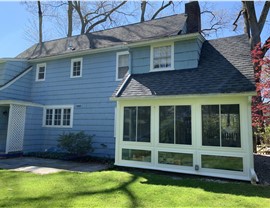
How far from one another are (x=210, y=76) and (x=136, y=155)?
12.6 feet

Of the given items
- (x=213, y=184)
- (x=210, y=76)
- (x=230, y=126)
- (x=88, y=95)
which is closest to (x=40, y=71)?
(x=88, y=95)

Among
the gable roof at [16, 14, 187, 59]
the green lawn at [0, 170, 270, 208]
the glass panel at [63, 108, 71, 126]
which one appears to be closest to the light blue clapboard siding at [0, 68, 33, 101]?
the gable roof at [16, 14, 187, 59]

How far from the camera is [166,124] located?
309 inches

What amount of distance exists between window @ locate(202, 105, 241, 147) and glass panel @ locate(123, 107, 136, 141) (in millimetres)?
2525

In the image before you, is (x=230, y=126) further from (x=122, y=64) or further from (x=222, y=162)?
(x=122, y=64)

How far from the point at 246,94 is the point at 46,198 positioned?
5765mm

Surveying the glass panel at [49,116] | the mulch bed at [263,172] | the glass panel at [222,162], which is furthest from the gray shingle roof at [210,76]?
the glass panel at [49,116]

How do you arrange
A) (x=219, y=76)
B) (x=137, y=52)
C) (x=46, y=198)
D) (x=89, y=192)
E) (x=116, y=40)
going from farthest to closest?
(x=116, y=40), (x=137, y=52), (x=219, y=76), (x=89, y=192), (x=46, y=198)

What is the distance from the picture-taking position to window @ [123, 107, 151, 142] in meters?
8.16

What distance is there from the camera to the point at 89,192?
542 cm

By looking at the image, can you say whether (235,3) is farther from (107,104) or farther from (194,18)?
(107,104)

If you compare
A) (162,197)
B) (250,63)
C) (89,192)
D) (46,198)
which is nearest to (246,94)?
(250,63)

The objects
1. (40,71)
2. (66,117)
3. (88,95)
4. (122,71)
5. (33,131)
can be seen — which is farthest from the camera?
(40,71)

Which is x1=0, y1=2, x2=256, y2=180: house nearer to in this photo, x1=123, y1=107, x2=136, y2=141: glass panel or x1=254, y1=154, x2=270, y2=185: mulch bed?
x1=123, y1=107, x2=136, y2=141: glass panel
